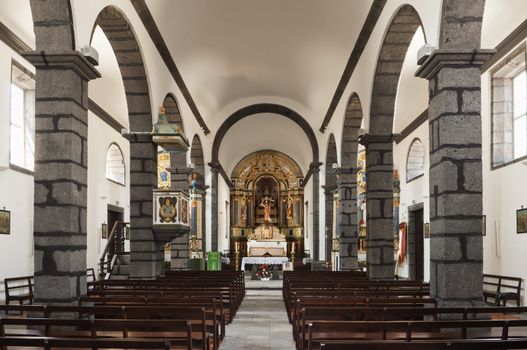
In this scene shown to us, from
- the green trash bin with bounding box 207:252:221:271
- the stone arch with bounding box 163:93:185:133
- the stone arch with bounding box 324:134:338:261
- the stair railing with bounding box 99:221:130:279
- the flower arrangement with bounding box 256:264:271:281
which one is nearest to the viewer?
the stair railing with bounding box 99:221:130:279

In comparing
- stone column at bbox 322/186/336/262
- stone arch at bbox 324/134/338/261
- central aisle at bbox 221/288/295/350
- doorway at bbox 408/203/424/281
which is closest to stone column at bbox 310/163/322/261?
stone arch at bbox 324/134/338/261

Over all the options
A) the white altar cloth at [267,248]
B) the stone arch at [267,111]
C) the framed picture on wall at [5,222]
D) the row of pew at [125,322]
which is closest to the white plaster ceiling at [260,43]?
the stone arch at [267,111]

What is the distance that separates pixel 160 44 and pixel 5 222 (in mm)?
4886

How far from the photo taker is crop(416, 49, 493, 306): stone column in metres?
7.28

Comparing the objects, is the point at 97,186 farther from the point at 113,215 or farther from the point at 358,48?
the point at 358,48

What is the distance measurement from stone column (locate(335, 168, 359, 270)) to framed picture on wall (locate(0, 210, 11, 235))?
8.95 meters

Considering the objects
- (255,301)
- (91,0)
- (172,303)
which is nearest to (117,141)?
(255,301)

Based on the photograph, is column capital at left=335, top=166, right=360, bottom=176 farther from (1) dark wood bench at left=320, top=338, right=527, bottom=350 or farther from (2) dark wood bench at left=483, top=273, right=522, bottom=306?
(1) dark wood bench at left=320, top=338, right=527, bottom=350

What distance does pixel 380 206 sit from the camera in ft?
41.4

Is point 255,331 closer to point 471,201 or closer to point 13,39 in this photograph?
point 471,201

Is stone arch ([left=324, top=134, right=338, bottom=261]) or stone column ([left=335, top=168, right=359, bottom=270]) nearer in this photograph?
stone column ([left=335, top=168, right=359, bottom=270])

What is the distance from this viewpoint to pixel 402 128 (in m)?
20.5

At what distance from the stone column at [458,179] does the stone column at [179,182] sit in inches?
399

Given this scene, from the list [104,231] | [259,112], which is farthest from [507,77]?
[104,231]
